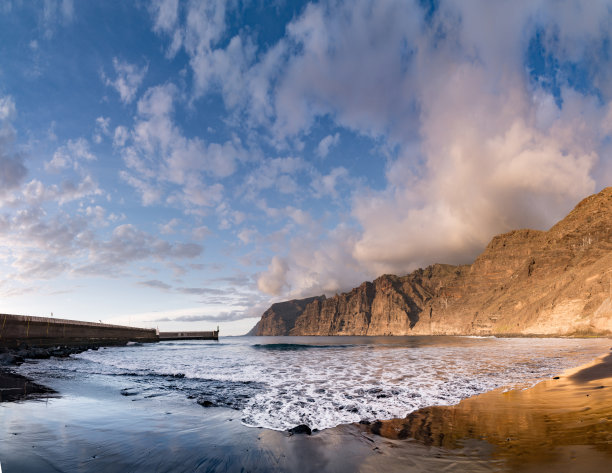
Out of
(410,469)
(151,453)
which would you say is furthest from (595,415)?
(151,453)

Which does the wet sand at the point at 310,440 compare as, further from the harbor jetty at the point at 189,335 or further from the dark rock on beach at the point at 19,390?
the harbor jetty at the point at 189,335

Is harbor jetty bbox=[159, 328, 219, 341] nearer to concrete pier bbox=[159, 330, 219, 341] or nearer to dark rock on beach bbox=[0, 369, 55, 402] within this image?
concrete pier bbox=[159, 330, 219, 341]

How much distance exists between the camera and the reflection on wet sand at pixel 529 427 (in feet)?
18.1

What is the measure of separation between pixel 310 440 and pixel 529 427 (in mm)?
5329

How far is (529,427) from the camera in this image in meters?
7.48

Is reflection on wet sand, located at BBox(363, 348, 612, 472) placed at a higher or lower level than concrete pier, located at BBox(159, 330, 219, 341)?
higher

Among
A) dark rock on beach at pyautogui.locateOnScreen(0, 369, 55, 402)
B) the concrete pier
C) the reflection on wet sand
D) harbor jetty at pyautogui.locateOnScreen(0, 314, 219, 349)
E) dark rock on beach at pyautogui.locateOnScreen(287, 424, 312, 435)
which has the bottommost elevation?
the concrete pier

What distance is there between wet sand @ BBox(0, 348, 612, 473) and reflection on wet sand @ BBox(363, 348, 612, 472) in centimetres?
2

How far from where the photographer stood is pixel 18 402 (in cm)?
991

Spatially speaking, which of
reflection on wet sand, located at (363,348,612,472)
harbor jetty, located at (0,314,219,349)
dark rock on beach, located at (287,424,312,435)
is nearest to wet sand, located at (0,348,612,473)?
reflection on wet sand, located at (363,348,612,472)

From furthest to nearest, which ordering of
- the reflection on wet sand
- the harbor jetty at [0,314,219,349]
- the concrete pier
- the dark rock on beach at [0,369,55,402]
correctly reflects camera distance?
the concrete pier
the harbor jetty at [0,314,219,349]
the dark rock on beach at [0,369,55,402]
the reflection on wet sand

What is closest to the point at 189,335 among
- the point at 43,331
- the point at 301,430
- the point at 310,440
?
the point at 43,331

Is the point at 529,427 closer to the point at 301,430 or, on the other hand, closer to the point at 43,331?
the point at 301,430

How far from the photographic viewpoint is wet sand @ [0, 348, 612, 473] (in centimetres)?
554
